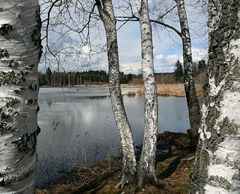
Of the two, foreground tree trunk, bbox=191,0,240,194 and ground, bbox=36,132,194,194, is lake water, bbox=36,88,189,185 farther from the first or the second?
foreground tree trunk, bbox=191,0,240,194

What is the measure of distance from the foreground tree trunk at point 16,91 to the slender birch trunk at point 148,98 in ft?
17.3

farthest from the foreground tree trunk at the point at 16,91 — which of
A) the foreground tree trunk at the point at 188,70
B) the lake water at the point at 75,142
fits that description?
the foreground tree trunk at the point at 188,70

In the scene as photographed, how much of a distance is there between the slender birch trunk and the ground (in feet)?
1.05

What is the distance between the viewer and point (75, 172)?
1041cm

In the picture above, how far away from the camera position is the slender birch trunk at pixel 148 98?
22.1 feet

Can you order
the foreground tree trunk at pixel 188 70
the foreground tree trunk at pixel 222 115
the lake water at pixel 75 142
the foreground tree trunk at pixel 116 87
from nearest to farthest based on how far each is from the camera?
the foreground tree trunk at pixel 222 115 < the foreground tree trunk at pixel 116 87 < the foreground tree trunk at pixel 188 70 < the lake water at pixel 75 142

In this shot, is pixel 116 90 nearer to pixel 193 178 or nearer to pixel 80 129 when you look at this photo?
pixel 193 178

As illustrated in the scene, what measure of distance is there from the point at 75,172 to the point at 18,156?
362 inches

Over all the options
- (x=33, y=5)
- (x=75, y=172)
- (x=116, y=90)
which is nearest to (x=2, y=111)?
(x=33, y=5)

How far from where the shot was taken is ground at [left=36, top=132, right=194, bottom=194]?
268 inches

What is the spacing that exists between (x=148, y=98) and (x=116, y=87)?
0.68 meters

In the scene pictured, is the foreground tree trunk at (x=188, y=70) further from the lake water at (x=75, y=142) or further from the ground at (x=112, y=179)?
the lake water at (x=75, y=142)

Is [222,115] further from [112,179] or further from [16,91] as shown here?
[112,179]

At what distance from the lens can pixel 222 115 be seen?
6.01 feet
